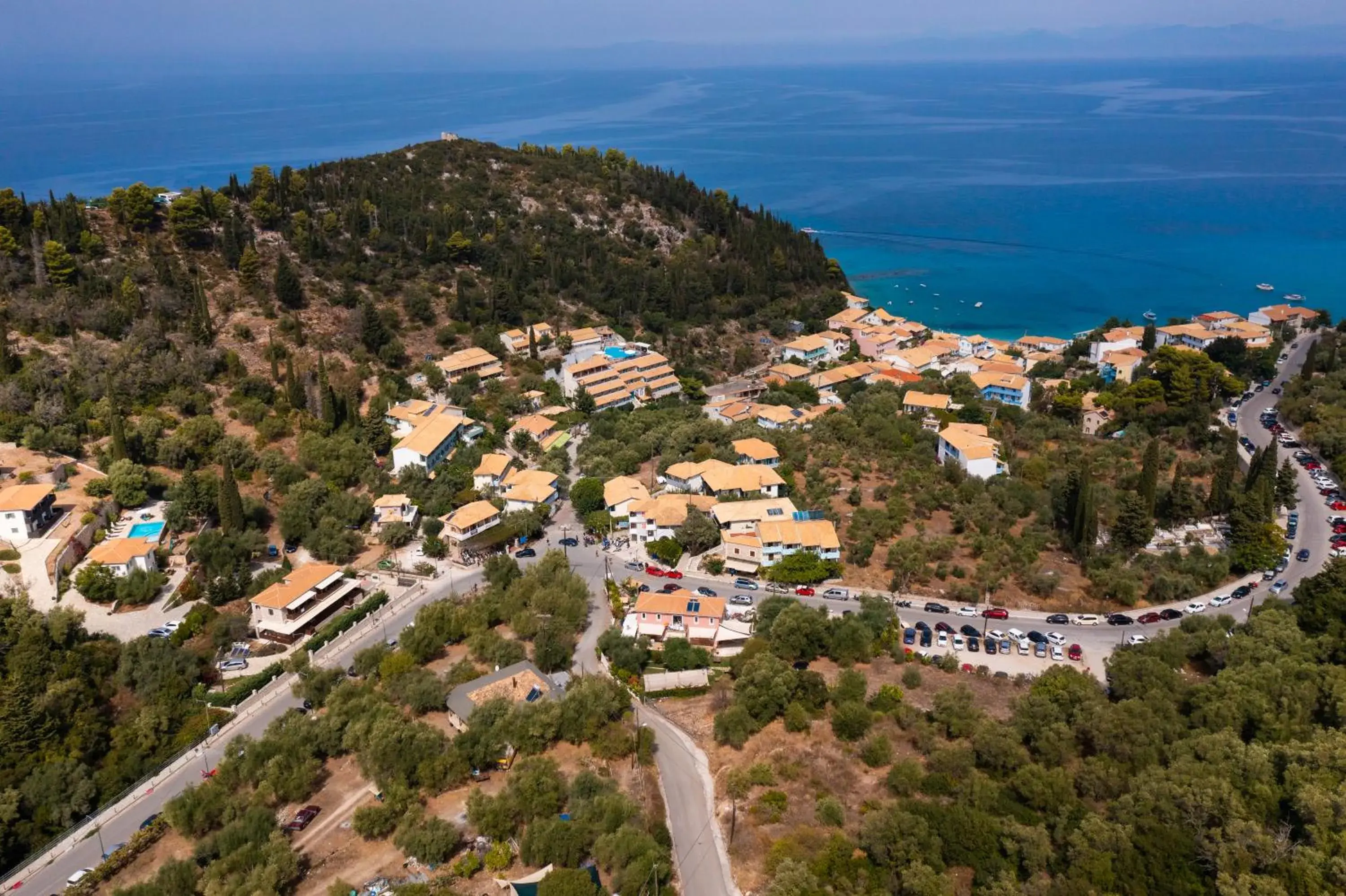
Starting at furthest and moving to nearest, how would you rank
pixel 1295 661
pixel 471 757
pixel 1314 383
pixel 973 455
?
1. pixel 1314 383
2. pixel 973 455
3. pixel 1295 661
4. pixel 471 757

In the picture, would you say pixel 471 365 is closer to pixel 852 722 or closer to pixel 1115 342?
pixel 852 722

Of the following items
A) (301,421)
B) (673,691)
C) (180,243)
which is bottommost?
(673,691)

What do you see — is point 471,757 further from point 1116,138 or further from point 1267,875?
point 1116,138

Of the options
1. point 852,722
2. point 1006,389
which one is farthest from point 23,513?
point 1006,389

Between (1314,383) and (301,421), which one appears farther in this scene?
(1314,383)

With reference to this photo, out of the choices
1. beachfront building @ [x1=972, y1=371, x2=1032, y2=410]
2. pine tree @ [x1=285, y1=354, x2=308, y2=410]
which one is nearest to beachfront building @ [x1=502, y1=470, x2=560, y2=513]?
pine tree @ [x1=285, y1=354, x2=308, y2=410]

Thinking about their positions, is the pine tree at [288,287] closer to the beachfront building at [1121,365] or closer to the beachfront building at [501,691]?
the beachfront building at [501,691]

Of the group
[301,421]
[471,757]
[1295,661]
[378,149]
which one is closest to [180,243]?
[301,421]
